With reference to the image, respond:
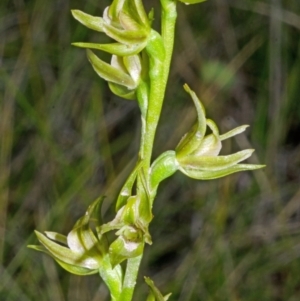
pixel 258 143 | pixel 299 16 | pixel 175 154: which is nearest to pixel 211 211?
pixel 258 143

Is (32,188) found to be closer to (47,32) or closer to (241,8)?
(47,32)

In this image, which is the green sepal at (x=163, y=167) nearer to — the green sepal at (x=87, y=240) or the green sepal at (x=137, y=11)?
the green sepal at (x=87, y=240)

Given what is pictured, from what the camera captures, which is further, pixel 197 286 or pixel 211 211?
pixel 211 211

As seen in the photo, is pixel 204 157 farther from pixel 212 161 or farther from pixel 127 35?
pixel 127 35

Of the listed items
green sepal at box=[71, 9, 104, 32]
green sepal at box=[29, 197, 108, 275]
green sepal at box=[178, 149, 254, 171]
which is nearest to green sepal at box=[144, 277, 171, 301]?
green sepal at box=[29, 197, 108, 275]

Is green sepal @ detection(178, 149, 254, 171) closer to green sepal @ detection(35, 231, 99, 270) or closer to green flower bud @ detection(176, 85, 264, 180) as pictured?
green flower bud @ detection(176, 85, 264, 180)
